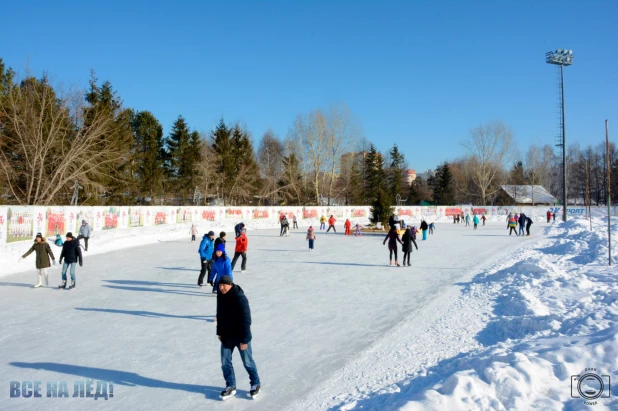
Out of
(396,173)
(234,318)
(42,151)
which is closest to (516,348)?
(234,318)

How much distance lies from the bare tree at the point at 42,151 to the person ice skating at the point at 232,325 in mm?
25237

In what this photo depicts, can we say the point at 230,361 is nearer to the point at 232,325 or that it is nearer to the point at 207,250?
the point at 232,325

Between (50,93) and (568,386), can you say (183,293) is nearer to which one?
(568,386)

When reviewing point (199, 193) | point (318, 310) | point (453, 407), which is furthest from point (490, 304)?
point (199, 193)

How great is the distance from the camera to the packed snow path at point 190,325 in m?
4.92

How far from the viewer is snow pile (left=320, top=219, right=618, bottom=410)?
12.8ft

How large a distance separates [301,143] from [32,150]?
32691 millimetres

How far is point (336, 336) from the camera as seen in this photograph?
6.85 m

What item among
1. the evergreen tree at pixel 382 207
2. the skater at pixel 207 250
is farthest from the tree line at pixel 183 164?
the skater at pixel 207 250

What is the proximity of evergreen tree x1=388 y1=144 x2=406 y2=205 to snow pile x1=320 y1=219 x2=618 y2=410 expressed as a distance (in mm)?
60113

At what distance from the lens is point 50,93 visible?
90.9 feet

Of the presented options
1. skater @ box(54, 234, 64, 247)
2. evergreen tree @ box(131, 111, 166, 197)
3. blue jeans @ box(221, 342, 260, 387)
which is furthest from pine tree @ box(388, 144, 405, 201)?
blue jeans @ box(221, 342, 260, 387)

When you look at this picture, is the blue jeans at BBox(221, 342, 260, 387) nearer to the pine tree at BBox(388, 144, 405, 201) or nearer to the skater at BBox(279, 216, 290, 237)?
the skater at BBox(279, 216, 290, 237)

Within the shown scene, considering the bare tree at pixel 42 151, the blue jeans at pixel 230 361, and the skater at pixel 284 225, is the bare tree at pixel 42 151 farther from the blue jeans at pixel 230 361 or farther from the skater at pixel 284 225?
the blue jeans at pixel 230 361
